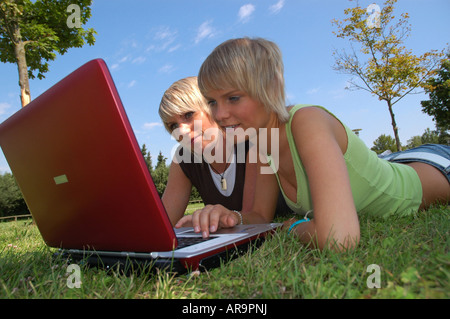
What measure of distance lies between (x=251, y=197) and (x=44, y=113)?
72.0 inches

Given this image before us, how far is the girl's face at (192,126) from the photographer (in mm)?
2777

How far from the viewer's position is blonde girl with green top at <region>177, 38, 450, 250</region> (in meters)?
1.46

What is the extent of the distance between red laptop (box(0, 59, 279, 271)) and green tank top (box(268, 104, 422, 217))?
2.32 ft

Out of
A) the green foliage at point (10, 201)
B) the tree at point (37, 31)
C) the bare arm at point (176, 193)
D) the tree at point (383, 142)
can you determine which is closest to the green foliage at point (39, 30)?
the tree at point (37, 31)

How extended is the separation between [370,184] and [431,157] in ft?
3.46

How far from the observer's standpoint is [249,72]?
1.89 meters

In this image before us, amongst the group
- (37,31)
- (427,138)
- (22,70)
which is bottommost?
(427,138)

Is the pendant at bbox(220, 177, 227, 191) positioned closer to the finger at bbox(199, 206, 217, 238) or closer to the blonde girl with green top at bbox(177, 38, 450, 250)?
the blonde girl with green top at bbox(177, 38, 450, 250)

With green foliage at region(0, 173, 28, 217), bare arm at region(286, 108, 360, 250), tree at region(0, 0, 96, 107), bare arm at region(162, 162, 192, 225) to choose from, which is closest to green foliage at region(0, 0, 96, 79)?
A: tree at region(0, 0, 96, 107)

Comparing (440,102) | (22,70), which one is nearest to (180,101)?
(22,70)

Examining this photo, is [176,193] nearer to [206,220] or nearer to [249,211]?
[249,211]

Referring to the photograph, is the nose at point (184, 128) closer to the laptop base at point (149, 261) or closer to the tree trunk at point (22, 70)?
the laptop base at point (149, 261)

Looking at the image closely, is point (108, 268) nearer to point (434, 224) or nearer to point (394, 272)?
point (394, 272)
